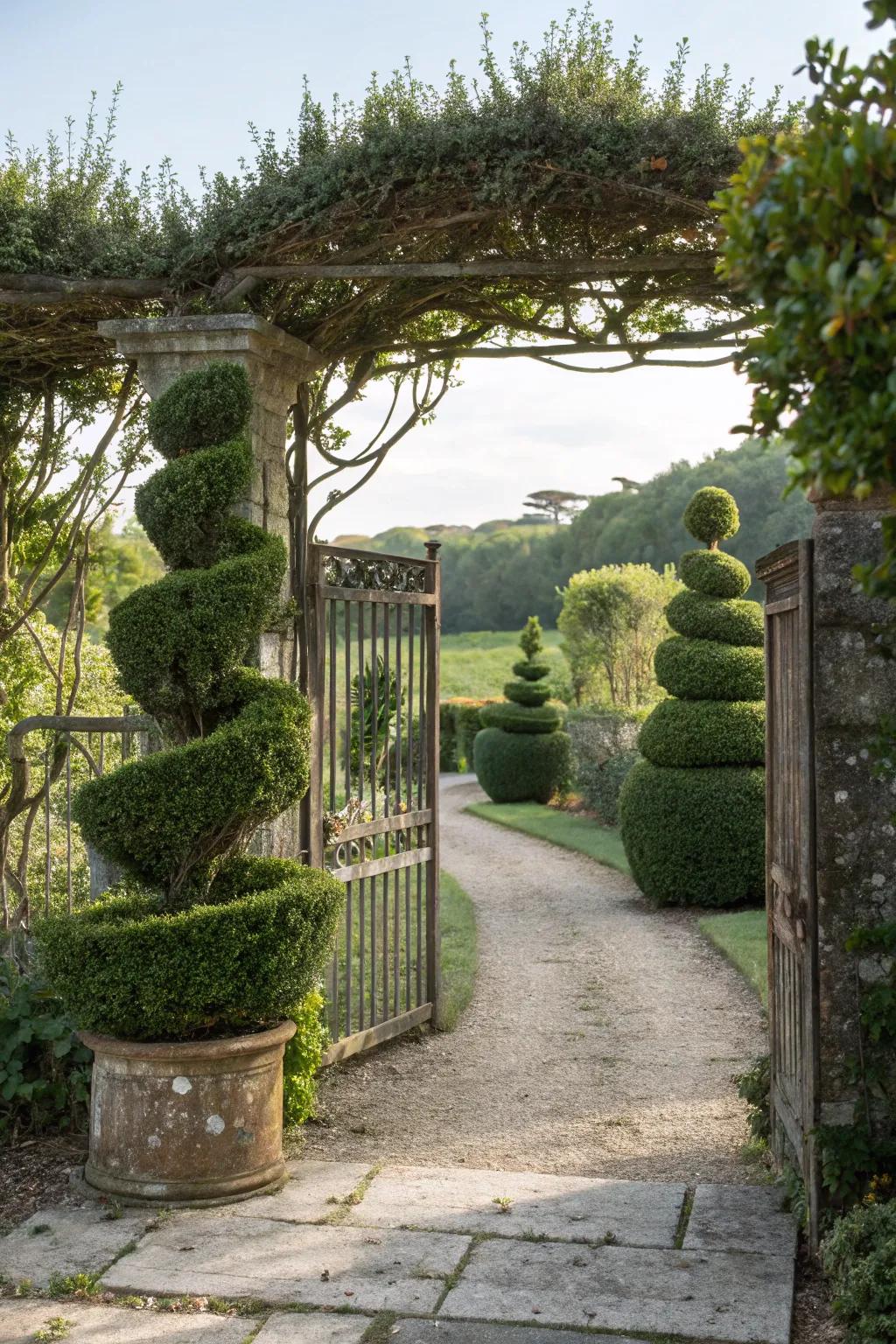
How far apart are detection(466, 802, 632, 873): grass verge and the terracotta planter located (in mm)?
8182

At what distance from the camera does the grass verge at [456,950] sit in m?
7.08

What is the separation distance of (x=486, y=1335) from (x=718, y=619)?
24.8 ft

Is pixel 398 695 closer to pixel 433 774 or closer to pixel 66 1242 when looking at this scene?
pixel 433 774

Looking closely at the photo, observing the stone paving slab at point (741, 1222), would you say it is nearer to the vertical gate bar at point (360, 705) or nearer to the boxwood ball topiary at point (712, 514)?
the vertical gate bar at point (360, 705)

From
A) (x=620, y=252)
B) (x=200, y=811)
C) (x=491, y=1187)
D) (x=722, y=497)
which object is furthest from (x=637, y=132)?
(x=722, y=497)

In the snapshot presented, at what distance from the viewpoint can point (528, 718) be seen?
17766mm

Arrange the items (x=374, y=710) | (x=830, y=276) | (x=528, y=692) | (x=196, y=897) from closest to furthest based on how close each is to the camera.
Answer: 1. (x=830, y=276)
2. (x=196, y=897)
3. (x=374, y=710)
4. (x=528, y=692)

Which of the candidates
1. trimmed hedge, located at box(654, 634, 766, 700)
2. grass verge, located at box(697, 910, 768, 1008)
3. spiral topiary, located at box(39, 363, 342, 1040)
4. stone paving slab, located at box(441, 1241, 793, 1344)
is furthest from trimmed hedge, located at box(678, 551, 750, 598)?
stone paving slab, located at box(441, 1241, 793, 1344)

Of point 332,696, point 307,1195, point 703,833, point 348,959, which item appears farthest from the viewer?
point 703,833

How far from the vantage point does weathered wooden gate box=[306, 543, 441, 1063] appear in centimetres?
545

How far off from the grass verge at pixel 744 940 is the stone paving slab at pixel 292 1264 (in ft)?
13.4

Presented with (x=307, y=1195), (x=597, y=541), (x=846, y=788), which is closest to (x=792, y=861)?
(x=846, y=788)

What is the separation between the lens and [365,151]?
4566 mm

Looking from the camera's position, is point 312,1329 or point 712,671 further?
point 712,671
